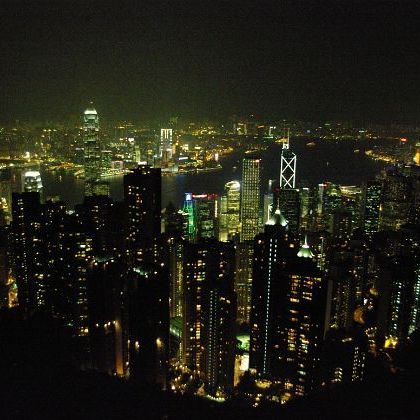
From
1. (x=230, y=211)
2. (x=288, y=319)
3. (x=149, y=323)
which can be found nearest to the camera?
(x=149, y=323)

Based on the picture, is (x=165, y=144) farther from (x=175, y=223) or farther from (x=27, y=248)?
(x=27, y=248)

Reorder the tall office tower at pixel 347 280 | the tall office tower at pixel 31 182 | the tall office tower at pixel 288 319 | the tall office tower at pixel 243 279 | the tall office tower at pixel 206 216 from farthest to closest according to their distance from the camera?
1. the tall office tower at pixel 31 182
2. the tall office tower at pixel 206 216
3. the tall office tower at pixel 243 279
4. the tall office tower at pixel 347 280
5. the tall office tower at pixel 288 319

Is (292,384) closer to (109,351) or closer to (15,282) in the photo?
(109,351)

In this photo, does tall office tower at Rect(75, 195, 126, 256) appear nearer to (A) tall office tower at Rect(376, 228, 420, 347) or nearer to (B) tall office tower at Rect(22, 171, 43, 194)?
(B) tall office tower at Rect(22, 171, 43, 194)

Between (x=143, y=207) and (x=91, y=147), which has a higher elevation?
(x=91, y=147)

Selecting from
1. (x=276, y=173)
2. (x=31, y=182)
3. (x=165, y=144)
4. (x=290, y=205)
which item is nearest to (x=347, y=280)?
(x=290, y=205)

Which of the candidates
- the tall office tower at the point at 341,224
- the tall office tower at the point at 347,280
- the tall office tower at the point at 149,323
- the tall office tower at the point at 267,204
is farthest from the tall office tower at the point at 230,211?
the tall office tower at the point at 149,323

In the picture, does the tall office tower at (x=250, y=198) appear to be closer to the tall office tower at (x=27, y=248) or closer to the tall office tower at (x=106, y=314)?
the tall office tower at (x=27, y=248)
